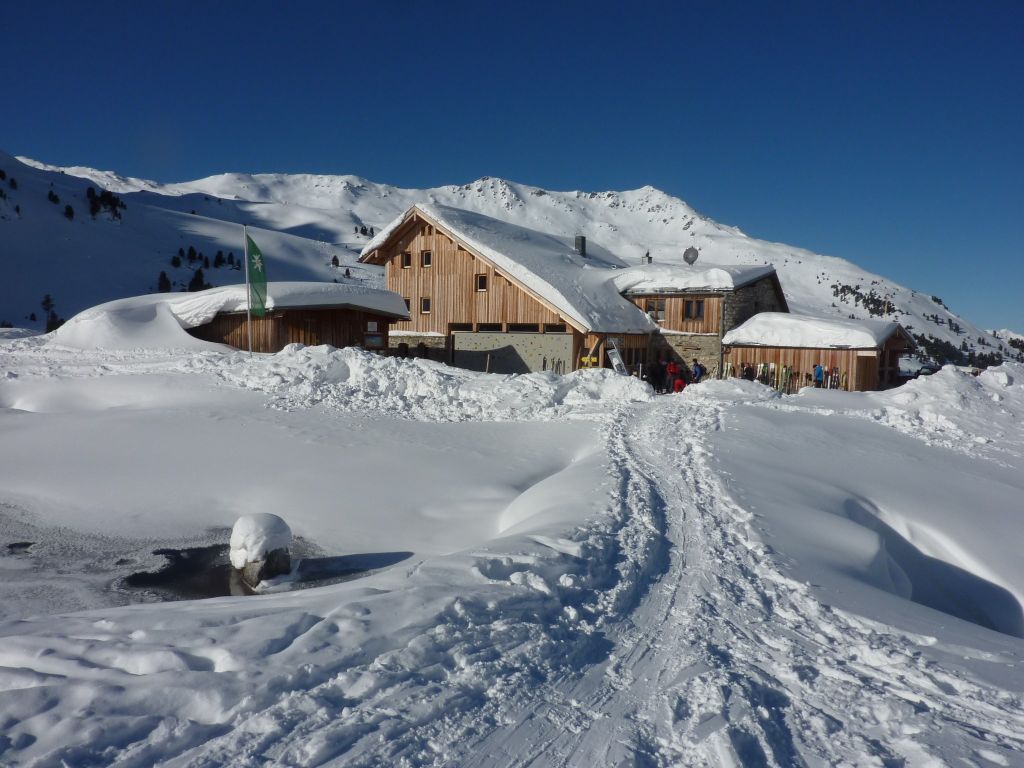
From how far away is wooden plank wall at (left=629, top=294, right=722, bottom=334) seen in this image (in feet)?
89.1

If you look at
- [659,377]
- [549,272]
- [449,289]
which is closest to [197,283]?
[449,289]

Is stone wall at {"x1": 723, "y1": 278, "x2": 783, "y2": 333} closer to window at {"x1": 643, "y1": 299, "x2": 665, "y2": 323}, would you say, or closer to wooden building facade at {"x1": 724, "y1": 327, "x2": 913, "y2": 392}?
wooden building facade at {"x1": 724, "y1": 327, "x2": 913, "y2": 392}

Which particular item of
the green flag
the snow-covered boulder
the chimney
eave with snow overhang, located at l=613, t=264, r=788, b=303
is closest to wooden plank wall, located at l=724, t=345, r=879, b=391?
eave with snow overhang, located at l=613, t=264, r=788, b=303

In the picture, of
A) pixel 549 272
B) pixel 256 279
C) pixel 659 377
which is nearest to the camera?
pixel 256 279

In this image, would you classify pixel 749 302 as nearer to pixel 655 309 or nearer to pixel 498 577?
pixel 655 309

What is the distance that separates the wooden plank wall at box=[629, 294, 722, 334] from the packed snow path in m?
22.9

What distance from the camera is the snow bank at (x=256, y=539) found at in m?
6.38

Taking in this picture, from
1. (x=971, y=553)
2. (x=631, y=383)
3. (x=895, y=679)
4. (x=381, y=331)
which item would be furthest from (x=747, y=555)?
(x=381, y=331)

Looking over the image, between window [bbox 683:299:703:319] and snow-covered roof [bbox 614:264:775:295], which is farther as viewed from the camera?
window [bbox 683:299:703:319]

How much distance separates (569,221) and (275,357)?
15647cm

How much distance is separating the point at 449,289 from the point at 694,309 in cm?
1069

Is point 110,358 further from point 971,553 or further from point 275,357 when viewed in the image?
point 971,553

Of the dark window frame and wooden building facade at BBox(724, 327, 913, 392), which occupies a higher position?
the dark window frame

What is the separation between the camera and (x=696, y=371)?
25516 millimetres
